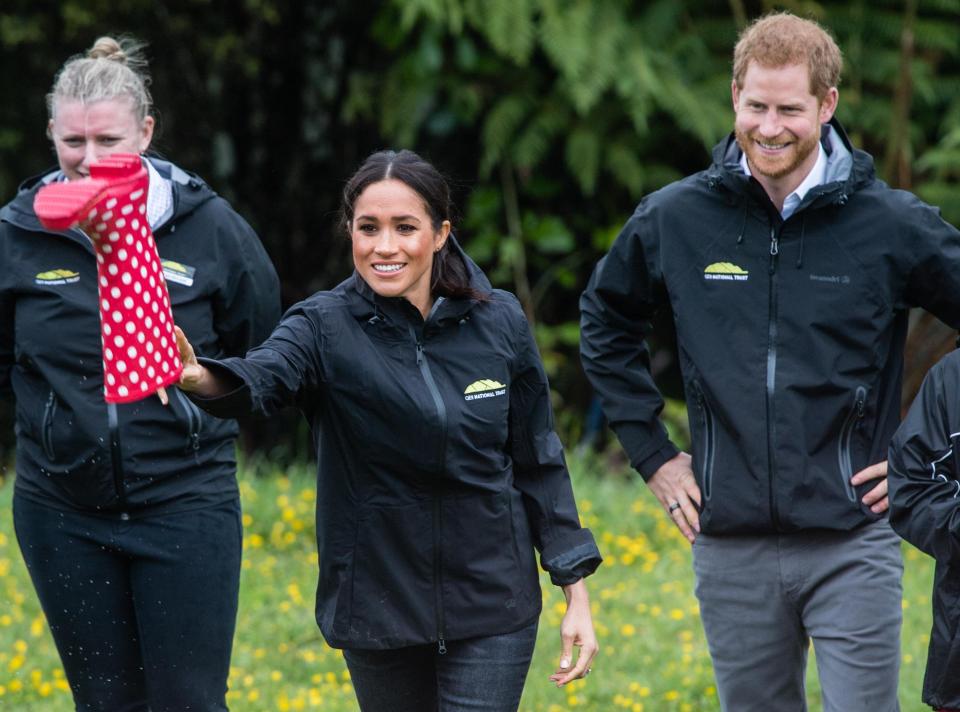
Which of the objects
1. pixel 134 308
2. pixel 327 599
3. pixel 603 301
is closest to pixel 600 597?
pixel 603 301

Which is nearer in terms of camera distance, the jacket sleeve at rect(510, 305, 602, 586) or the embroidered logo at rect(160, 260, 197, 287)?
the jacket sleeve at rect(510, 305, 602, 586)

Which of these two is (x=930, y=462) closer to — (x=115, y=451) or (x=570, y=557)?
(x=570, y=557)

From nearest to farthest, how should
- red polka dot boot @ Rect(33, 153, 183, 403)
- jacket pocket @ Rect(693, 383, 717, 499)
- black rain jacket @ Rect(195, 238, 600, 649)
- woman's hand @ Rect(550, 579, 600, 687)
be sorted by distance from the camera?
red polka dot boot @ Rect(33, 153, 183, 403) → black rain jacket @ Rect(195, 238, 600, 649) → woman's hand @ Rect(550, 579, 600, 687) → jacket pocket @ Rect(693, 383, 717, 499)

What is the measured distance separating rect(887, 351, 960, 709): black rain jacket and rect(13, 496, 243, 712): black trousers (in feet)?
6.37

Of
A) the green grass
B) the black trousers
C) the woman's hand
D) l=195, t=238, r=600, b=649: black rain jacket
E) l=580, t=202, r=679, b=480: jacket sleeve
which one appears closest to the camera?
l=195, t=238, r=600, b=649: black rain jacket

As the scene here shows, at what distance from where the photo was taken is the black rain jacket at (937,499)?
342cm

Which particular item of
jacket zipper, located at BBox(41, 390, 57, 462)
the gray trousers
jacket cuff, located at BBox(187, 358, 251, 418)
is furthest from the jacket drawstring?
jacket zipper, located at BBox(41, 390, 57, 462)

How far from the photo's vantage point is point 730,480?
410 cm

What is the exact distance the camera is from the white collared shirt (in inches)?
163

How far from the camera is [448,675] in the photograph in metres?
3.86

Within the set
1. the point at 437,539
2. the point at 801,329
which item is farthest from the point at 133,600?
the point at 801,329

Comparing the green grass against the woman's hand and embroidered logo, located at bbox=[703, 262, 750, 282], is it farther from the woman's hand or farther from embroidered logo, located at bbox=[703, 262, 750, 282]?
embroidered logo, located at bbox=[703, 262, 750, 282]

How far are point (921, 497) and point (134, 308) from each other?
1.84m

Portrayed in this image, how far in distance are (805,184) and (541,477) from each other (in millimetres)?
1090
